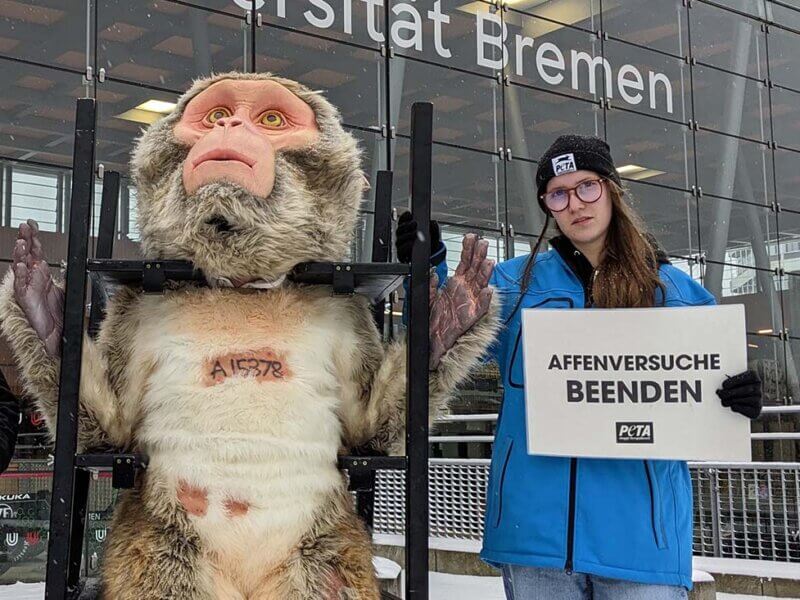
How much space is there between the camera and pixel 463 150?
37.5 feet

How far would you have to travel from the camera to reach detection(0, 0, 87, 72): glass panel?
832cm

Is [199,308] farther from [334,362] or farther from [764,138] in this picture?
[764,138]

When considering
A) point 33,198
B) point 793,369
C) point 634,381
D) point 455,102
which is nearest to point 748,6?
point 793,369

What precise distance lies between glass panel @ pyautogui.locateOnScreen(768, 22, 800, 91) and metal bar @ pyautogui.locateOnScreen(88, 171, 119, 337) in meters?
13.8

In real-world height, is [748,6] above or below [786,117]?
above

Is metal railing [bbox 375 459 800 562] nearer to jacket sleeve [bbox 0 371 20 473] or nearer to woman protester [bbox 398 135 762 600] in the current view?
woman protester [bbox 398 135 762 600]

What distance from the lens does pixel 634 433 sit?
96.9 inches

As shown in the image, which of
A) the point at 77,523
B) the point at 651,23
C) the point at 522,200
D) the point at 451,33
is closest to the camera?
the point at 77,523

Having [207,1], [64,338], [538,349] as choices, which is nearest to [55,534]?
[64,338]

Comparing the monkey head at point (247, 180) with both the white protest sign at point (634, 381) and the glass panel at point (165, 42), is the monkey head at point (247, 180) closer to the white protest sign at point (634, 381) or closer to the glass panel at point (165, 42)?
the white protest sign at point (634, 381)

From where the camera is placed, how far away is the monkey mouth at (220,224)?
7.68 feet

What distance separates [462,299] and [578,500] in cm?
60

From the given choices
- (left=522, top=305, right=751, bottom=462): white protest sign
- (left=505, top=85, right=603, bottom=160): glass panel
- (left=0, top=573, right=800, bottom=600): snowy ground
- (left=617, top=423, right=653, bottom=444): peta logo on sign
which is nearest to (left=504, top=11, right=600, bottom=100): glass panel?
(left=505, top=85, right=603, bottom=160): glass panel

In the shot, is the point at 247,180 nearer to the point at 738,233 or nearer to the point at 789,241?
the point at 738,233
